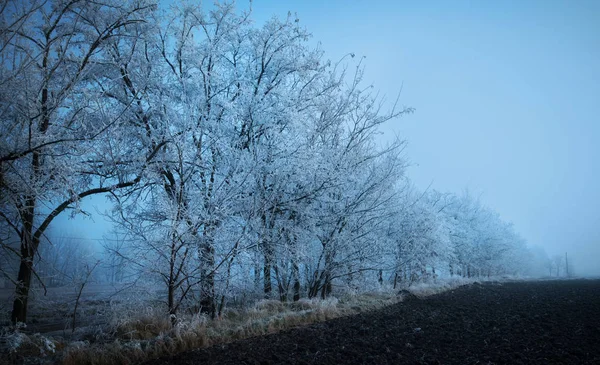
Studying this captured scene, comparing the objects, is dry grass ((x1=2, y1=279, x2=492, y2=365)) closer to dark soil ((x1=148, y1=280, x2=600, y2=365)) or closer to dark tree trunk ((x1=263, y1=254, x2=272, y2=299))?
dark soil ((x1=148, y1=280, x2=600, y2=365))

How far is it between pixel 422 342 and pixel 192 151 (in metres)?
6.21

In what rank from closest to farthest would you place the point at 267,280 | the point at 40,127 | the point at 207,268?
the point at 40,127, the point at 207,268, the point at 267,280

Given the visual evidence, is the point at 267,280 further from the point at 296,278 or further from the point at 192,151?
the point at 192,151

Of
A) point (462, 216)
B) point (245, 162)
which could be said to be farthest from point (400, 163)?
point (462, 216)

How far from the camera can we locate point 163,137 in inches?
266

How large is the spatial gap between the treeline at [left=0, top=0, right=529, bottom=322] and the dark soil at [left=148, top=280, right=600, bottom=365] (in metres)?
1.74

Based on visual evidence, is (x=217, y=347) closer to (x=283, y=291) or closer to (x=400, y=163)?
(x=283, y=291)

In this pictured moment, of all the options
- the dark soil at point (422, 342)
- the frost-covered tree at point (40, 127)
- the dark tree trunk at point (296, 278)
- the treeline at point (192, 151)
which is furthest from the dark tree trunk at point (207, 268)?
the dark tree trunk at point (296, 278)

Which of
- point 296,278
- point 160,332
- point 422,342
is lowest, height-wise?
point 422,342

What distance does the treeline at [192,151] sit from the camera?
205 inches

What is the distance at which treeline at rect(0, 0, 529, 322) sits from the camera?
5219 mm

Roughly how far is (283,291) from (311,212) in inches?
128

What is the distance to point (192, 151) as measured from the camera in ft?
23.6

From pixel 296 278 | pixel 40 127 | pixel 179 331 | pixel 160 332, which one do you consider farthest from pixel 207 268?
pixel 296 278
